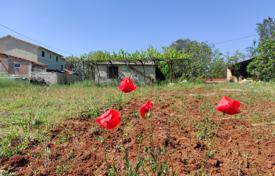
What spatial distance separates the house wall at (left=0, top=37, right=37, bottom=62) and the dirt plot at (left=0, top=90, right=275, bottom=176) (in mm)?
26484

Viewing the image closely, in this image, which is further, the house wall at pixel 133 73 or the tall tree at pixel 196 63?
the tall tree at pixel 196 63

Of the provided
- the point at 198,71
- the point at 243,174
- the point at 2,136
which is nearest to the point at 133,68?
the point at 198,71

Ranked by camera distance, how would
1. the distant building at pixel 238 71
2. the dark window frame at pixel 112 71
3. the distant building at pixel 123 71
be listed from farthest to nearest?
the distant building at pixel 238 71
the dark window frame at pixel 112 71
the distant building at pixel 123 71

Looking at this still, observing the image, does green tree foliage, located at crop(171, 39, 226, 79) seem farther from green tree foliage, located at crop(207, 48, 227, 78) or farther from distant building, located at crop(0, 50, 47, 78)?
distant building, located at crop(0, 50, 47, 78)

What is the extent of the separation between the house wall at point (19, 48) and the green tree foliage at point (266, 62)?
910 inches

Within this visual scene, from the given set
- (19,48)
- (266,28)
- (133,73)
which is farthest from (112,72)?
(266,28)

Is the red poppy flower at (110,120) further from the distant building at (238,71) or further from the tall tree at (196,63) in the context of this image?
the distant building at (238,71)

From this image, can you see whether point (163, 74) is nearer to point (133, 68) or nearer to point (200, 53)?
point (133, 68)

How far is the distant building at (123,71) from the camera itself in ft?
61.9

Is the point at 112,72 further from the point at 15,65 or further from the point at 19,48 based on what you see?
the point at 19,48

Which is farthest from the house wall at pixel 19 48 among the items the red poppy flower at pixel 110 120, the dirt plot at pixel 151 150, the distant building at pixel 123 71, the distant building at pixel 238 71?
the red poppy flower at pixel 110 120

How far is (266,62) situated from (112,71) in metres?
12.2

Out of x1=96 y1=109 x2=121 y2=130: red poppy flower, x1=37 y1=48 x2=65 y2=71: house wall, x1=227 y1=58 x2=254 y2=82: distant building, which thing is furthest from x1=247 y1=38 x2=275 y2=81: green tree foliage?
x1=37 y1=48 x2=65 y2=71: house wall

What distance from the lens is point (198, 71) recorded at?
24297mm
